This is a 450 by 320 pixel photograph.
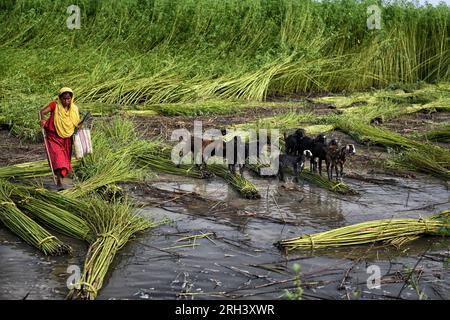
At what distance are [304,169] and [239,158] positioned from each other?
3.37 feet

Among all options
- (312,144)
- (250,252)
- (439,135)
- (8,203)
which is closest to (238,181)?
(312,144)

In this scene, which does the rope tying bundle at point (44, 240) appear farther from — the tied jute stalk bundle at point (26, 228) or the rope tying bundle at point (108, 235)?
the rope tying bundle at point (108, 235)

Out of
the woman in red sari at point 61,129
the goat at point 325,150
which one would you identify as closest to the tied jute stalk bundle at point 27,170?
the woman in red sari at point 61,129

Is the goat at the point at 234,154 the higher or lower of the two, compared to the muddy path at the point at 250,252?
higher

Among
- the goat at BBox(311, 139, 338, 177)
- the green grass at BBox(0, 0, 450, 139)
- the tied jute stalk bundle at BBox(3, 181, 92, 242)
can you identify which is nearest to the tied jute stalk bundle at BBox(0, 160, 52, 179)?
the tied jute stalk bundle at BBox(3, 181, 92, 242)

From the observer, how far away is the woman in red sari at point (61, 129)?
7.04m

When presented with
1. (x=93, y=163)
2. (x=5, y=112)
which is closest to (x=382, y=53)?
(x=5, y=112)

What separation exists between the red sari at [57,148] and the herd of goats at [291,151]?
4.65ft

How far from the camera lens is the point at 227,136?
8703 mm

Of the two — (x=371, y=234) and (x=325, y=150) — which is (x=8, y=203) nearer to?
(x=371, y=234)

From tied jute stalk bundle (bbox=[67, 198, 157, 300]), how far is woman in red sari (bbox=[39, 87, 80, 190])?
3.98 ft

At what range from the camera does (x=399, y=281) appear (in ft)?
16.0

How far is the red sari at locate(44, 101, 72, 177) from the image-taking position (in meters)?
7.00

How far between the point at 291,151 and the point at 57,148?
2757 millimetres
